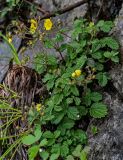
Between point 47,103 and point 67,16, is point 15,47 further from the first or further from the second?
point 47,103

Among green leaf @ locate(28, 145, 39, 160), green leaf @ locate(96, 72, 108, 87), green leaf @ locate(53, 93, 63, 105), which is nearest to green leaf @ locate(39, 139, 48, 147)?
green leaf @ locate(28, 145, 39, 160)

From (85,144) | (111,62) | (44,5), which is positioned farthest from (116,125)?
(44,5)

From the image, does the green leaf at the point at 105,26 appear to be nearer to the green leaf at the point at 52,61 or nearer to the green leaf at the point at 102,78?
the green leaf at the point at 102,78

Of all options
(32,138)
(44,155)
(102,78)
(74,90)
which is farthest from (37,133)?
(102,78)

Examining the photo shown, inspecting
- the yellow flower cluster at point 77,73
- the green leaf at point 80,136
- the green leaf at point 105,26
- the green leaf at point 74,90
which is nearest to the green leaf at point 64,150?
the green leaf at point 80,136

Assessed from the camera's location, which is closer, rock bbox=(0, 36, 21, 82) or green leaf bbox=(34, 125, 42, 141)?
green leaf bbox=(34, 125, 42, 141)

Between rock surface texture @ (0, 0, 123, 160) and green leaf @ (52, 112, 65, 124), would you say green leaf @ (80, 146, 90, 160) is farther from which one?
green leaf @ (52, 112, 65, 124)

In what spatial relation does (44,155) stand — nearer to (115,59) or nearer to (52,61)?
(52,61)
